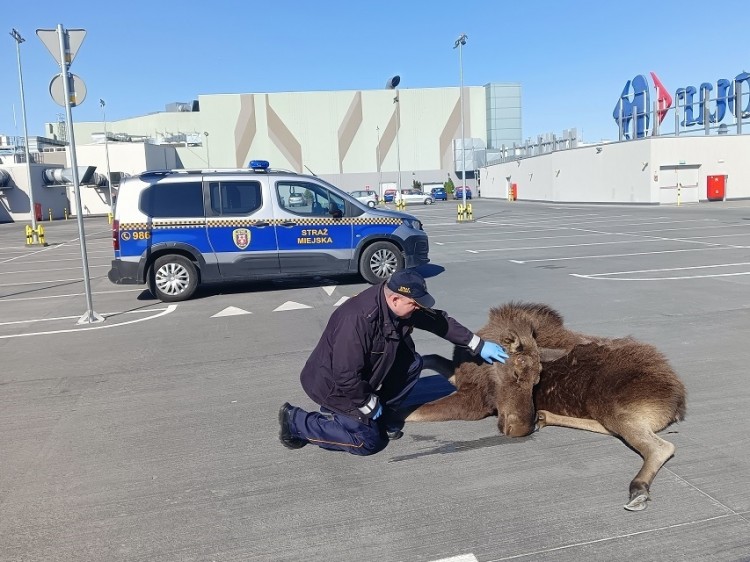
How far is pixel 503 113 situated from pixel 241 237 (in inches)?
3054

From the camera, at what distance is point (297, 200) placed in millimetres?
11414

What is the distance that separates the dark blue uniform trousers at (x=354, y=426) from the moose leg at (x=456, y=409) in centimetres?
25

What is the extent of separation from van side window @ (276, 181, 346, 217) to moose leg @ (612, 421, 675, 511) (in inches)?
322

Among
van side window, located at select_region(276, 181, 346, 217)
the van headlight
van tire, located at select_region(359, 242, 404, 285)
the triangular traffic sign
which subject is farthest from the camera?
the van headlight

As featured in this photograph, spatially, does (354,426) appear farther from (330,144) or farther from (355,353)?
(330,144)

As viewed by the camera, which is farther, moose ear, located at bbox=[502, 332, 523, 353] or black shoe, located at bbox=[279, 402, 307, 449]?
black shoe, located at bbox=[279, 402, 307, 449]

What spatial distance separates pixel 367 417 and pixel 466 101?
84.3 metres

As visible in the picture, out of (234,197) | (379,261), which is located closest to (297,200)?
(234,197)

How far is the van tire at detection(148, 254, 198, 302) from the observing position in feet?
35.7

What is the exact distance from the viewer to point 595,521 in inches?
130

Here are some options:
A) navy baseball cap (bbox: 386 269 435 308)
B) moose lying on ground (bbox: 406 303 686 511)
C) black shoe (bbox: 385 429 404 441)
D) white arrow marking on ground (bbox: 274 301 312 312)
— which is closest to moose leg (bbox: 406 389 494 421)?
moose lying on ground (bbox: 406 303 686 511)

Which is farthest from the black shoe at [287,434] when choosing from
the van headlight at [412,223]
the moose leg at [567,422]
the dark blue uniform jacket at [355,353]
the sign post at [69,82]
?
the van headlight at [412,223]

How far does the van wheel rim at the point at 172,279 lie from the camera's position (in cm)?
1089

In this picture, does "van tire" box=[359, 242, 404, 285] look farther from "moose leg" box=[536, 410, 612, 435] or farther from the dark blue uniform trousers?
"moose leg" box=[536, 410, 612, 435]
